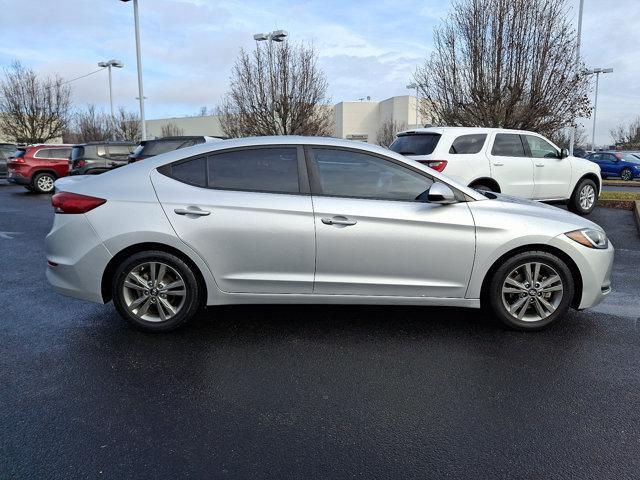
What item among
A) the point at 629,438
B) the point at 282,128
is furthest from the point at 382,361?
the point at 282,128

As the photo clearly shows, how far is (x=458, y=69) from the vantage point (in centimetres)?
1491

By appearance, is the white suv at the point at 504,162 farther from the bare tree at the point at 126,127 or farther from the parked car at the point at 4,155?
the bare tree at the point at 126,127

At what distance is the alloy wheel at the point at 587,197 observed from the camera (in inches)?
437

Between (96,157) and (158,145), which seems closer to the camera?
(158,145)

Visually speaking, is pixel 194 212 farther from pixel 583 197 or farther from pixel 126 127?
pixel 126 127

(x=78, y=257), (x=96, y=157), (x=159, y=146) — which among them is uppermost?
(x=159, y=146)

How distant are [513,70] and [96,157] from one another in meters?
13.0

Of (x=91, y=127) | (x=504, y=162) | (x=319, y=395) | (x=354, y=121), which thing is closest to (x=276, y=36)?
(x=504, y=162)

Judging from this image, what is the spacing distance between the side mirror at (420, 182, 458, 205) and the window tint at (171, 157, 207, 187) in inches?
70.7

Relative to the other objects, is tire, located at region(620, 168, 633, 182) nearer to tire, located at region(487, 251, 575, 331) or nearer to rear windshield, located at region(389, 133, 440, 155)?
rear windshield, located at region(389, 133, 440, 155)

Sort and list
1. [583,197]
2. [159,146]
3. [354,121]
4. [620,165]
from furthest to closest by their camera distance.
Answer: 1. [354,121]
2. [620,165]
3. [159,146]
4. [583,197]

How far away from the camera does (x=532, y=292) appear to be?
429 centimetres

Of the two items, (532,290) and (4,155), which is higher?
(4,155)

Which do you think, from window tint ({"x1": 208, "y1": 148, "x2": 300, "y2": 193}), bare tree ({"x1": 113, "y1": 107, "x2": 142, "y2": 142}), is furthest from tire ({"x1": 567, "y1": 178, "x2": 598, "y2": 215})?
bare tree ({"x1": 113, "y1": 107, "x2": 142, "y2": 142})
